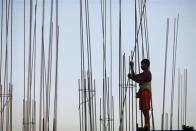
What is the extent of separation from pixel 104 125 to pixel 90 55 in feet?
3.91

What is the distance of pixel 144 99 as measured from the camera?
17.0ft

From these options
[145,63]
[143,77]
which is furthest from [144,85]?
[145,63]

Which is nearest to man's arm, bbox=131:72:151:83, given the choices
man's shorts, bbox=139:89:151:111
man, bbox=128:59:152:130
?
man, bbox=128:59:152:130

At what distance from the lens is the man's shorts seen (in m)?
5.17

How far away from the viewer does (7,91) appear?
617 centimetres

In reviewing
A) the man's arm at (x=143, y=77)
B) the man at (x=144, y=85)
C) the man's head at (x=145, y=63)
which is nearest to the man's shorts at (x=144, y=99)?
the man at (x=144, y=85)

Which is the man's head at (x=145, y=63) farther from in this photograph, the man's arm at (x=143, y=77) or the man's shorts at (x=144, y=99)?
the man's shorts at (x=144, y=99)

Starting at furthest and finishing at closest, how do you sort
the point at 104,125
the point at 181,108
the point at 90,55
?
the point at 181,108 → the point at 104,125 → the point at 90,55

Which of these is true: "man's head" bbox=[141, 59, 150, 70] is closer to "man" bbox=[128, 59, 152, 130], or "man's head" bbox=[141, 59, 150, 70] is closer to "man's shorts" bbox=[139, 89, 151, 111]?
"man" bbox=[128, 59, 152, 130]

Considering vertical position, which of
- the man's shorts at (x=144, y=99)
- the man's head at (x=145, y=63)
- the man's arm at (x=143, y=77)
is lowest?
the man's shorts at (x=144, y=99)

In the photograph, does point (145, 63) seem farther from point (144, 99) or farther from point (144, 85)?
point (144, 99)

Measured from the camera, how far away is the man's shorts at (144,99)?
17.0 feet

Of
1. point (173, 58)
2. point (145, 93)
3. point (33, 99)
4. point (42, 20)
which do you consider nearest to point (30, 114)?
point (33, 99)

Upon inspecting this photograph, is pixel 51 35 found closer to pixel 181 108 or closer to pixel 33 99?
pixel 33 99
